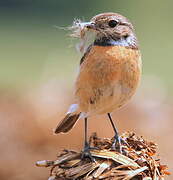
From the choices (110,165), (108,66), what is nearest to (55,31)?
(108,66)

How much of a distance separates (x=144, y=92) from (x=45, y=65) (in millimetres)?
5778

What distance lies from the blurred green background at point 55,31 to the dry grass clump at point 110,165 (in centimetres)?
1326

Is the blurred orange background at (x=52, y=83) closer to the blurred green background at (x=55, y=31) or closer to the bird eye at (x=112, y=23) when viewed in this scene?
the blurred green background at (x=55, y=31)

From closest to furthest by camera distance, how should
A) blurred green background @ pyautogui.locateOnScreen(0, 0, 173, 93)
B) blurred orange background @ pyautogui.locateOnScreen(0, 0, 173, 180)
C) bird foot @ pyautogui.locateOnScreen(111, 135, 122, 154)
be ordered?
bird foot @ pyautogui.locateOnScreen(111, 135, 122, 154) < blurred orange background @ pyautogui.locateOnScreen(0, 0, 173, 180) < blurred green background @ pyautogui.locateOnScreen(0, 0, 173, 93)

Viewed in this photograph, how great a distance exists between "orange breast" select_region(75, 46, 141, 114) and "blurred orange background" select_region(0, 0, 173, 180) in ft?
1.04

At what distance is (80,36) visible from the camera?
561 cm

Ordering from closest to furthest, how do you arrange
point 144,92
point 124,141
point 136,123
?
point 124,141
point 136,123
point 144,92

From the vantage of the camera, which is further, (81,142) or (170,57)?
(170,57)

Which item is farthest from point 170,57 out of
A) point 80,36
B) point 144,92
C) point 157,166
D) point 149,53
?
point 157,166

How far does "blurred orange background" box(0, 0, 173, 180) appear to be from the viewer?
31.0 feet

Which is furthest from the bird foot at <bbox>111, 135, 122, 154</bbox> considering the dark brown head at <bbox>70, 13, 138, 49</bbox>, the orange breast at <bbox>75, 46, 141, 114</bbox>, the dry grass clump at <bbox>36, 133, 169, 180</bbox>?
the dark brown head at <bbox>70, 13, 138, 49</bbox>

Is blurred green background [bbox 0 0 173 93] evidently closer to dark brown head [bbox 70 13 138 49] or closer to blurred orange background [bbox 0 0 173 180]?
blurred orange background [bbox 0 0 173 180]

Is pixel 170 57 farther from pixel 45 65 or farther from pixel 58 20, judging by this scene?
pixel 58 20

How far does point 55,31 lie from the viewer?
23.7m
